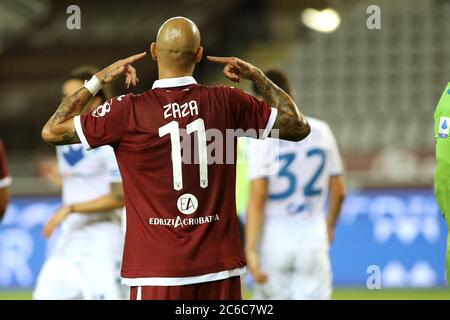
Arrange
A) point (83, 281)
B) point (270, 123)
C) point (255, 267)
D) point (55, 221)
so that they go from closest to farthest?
point (270, 123)
point (55, 221)
point (83, 281)
point (255, 267)

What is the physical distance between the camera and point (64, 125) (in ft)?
13.5

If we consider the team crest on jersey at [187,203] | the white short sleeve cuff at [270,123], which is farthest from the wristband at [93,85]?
the white short sleeve cuff at [270,123]

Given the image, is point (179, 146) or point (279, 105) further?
Answer: point (279, 105)

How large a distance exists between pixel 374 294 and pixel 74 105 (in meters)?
7.13

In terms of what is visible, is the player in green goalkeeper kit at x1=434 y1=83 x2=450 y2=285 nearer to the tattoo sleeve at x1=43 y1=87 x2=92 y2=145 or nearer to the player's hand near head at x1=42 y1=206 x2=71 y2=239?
the tattoo sleeve at x1=43 y1=87 x2=92 y2=145

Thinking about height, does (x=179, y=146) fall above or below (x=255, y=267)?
above

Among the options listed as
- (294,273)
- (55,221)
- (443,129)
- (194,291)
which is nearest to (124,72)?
(194,291)

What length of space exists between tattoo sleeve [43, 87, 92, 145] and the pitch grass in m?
6.41

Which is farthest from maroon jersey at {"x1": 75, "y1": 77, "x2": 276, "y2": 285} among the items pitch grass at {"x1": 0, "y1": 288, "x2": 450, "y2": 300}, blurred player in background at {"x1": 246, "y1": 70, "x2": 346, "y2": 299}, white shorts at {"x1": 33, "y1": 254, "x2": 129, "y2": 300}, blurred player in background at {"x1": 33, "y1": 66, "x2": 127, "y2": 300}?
pitch grass at {"x1": 0, "y1": 288, "x2": 450, "y2": 300}

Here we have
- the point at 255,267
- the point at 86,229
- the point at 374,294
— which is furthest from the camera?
the point at 374,294

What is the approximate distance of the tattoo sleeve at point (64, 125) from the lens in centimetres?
411

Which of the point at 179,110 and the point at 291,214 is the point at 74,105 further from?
the point at 291,214

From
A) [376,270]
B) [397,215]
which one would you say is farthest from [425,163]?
[376,270]

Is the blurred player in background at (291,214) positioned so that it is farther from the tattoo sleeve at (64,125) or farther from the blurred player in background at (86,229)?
the tattoo sleeve at (64,125)
